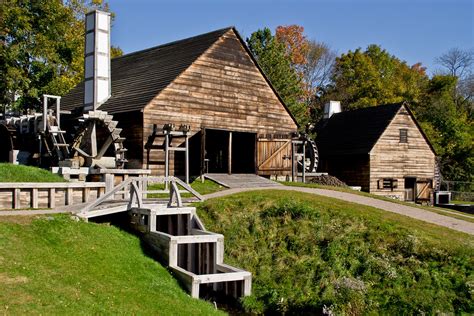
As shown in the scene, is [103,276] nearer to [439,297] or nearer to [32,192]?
[32,192]

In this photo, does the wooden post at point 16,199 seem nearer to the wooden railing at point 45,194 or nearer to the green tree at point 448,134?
the wooden railing at point 45,194

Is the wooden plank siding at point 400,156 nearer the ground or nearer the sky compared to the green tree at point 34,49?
nearer the ground

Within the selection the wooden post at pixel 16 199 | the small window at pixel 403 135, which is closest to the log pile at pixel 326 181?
the small window at pixel 403 135

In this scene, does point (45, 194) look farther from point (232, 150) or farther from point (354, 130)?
point (354, 130)

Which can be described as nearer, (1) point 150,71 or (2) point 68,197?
(2) point 68,197

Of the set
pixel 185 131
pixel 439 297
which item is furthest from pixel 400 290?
pixel 185 131

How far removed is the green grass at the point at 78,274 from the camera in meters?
10.0

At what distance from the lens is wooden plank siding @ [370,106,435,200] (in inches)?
1439

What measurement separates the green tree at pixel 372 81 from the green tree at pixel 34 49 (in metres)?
27.3

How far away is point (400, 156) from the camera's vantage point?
3759 centimetres

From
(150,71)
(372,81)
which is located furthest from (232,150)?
(372,81)

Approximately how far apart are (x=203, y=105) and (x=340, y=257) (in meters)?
13.8

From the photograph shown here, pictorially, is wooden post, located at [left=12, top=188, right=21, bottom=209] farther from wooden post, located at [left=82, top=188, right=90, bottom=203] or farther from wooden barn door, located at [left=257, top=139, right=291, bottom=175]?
wooden barn door, located at [left=257, top=139, right=291, bottom=175]

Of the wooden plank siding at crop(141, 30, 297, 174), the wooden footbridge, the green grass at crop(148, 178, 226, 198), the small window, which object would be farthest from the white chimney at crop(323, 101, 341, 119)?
the wooden footbridge
